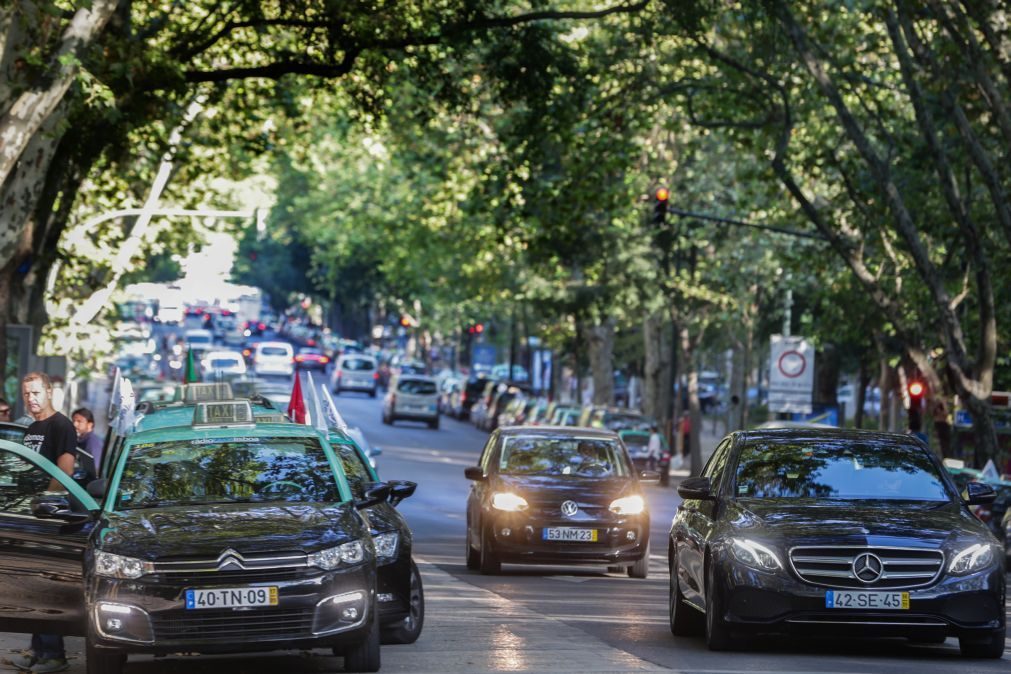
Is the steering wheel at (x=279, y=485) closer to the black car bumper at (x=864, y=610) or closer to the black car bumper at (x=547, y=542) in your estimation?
the black car bumper at (x=864, y=610)

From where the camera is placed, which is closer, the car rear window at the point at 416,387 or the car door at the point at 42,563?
the car door at the point at 42,563

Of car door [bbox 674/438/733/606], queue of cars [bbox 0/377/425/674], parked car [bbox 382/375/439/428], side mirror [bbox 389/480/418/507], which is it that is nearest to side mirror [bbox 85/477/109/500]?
queue of cars [bbox 0/377/425/674]

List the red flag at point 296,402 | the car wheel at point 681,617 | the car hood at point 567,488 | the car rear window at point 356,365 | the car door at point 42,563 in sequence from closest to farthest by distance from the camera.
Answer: the car door at point 42,563 < the car wheel at point 681,617 < the red flag at point 296,402 < the car hood at point 567,488 < the car rear window at point 356,365

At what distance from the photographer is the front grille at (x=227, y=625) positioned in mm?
10727

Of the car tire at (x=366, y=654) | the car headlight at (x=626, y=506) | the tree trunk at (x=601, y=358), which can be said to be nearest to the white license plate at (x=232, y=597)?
the car tire at (x=366, y=654)

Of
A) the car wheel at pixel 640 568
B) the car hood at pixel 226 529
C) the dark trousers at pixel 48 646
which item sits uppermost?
the car hood at pixel 226 529

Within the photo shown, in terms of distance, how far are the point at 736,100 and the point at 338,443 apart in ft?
64.6

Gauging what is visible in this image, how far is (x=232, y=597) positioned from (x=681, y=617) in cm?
→ 457

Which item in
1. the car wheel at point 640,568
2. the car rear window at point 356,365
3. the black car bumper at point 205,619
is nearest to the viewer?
the black car bumper at point 205,619

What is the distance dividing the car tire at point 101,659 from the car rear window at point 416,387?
5736 cm

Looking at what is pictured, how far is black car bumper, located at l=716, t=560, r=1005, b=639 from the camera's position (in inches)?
492

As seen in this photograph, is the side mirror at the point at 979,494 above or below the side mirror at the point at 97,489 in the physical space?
above

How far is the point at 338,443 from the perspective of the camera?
14.7m

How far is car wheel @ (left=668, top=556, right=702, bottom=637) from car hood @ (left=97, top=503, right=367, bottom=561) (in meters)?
3.52
